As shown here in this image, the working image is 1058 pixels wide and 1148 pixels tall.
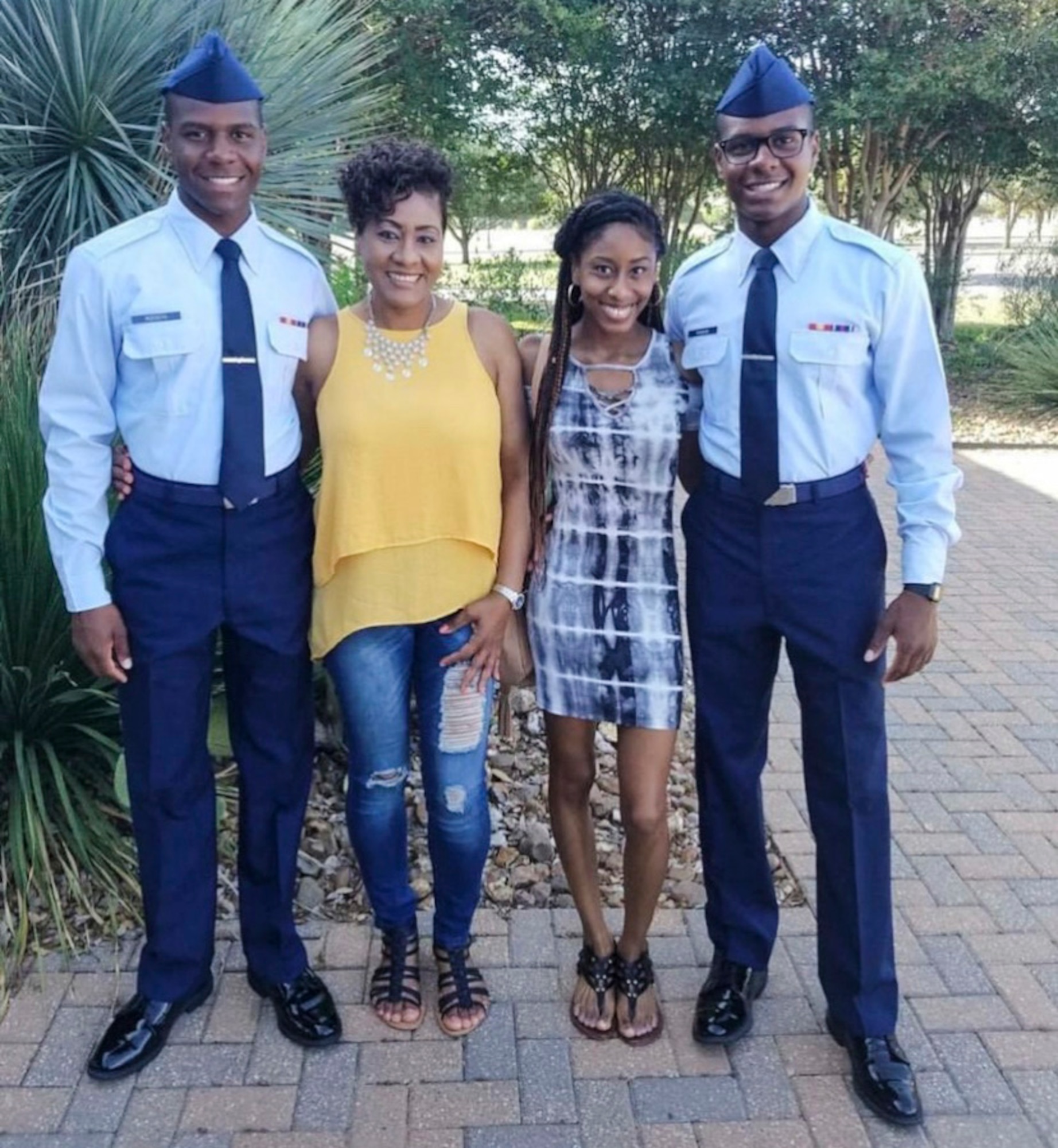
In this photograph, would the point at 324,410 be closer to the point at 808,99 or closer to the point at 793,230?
the point at 793,230

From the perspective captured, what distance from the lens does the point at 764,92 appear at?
2352 mm

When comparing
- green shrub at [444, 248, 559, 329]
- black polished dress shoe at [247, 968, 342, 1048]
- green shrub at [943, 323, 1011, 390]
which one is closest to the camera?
black polished dress shoe at [247, 968, 342, 1048]

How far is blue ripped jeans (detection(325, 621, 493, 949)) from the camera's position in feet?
8.39

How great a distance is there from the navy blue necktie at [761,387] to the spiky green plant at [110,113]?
12.5ft

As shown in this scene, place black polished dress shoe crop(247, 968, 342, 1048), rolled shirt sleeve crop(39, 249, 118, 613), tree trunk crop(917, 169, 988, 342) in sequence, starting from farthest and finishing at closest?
tree trunk crop(917, 169, 988, 342) < black polished dress shoe crop(247, 968, 342, 1048) < rolled shirt sleeve crop(39, 249, 118, 613)

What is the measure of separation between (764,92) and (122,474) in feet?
5.11

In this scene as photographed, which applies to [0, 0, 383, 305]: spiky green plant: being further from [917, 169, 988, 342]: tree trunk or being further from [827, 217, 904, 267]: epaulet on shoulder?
[917, 169, 988, 342]: tree trunk

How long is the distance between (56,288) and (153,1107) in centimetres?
385

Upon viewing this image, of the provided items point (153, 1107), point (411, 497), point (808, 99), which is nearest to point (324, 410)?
point (411, 497)

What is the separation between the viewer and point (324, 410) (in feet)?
7.94

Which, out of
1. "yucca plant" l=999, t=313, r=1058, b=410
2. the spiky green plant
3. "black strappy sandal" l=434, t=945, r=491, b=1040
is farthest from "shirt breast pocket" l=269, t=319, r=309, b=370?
"yucca plant" l=999, t=313, r=1058, b=410

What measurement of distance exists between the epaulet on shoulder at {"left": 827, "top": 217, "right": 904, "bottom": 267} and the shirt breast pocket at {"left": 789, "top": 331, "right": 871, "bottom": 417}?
17cm

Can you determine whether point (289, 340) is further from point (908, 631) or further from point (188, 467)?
point (908, 631)

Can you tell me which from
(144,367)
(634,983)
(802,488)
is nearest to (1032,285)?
(802,488)
